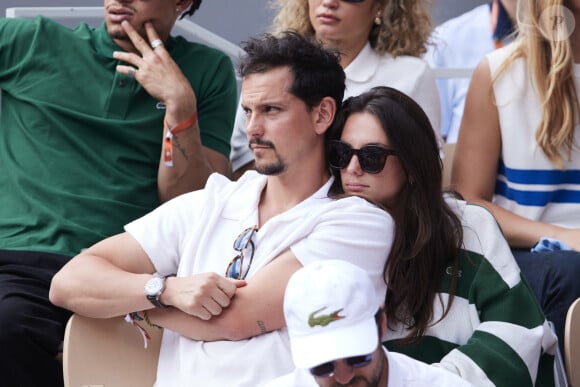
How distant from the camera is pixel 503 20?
17.0 ft

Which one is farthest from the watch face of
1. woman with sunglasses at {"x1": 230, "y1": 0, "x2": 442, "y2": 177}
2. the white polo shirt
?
woman with sunglasses at {"x1": 230, "y1": 0, "x2": 442, "y2": 177}

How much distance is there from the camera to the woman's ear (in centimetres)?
312

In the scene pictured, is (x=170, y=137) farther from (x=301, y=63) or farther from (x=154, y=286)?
(x=154, y=286)

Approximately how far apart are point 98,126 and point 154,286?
0.97m

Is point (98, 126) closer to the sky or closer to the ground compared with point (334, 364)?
closer to the ground

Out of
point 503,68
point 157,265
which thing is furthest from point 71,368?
point 503,68

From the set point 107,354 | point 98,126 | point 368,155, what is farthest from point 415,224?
point 98,126

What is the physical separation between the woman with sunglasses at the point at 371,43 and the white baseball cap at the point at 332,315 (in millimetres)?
1746

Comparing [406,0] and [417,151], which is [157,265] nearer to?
[417,151]

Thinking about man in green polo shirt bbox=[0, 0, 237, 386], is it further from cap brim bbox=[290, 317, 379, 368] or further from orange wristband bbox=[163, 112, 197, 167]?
cap brim bbox=[290, 317, 379, 368]

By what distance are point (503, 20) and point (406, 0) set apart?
3.74 feet

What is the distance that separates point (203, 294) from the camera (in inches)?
112

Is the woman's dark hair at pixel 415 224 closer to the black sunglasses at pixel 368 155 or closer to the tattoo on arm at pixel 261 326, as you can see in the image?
the black sunglasses at pixel 368 155

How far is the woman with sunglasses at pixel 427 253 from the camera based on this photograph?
295cm
